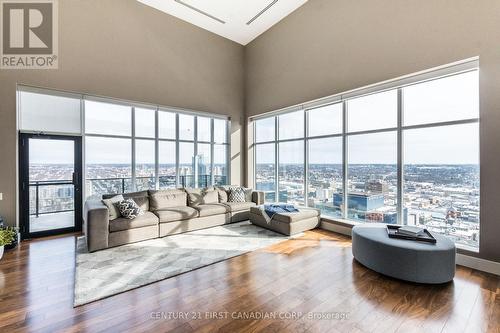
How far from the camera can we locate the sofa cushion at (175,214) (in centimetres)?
450

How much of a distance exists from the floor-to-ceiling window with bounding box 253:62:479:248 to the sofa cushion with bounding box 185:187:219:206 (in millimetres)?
2214

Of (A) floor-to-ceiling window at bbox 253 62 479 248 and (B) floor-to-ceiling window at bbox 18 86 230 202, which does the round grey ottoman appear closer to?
(A) floor-to-ceiling window at bbox 253 62 479 248

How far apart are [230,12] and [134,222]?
5.47 m

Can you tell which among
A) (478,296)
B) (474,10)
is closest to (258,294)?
(478,296)

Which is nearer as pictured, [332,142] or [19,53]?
[19,53]

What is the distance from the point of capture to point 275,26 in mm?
6387

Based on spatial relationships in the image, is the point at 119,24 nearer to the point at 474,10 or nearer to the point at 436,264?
the point at 474,10

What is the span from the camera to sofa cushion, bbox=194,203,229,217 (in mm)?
5070

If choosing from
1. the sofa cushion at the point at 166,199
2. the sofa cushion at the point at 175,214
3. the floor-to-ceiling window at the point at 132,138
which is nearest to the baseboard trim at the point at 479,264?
the sofa cushion at the point at 175,214

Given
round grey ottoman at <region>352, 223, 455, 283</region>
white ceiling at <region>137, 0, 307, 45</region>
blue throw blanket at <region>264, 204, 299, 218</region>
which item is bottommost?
round grey ottoman at <region>352, 223, 455, 283</region>

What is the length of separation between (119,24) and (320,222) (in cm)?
651

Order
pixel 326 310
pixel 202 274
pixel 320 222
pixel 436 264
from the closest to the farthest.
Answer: pixel 326 310 → pixel 436 264 → pixel 202 274 → pixel 320 222

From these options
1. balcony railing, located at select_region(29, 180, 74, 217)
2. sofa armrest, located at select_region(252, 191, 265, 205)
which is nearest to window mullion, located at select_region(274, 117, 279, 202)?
sofa armrest, located at select_region(252, 191, 265, 205)

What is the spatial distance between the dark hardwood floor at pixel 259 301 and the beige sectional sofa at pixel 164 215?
0.61m
